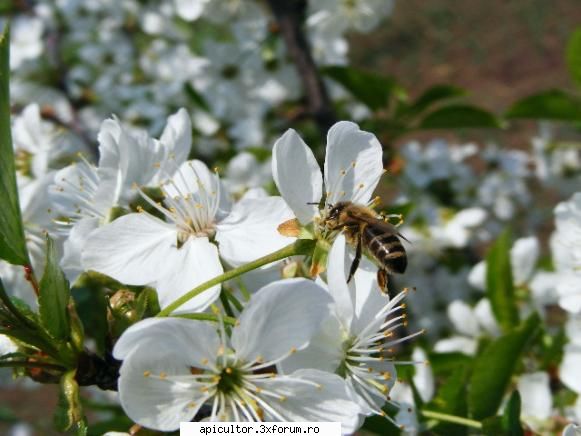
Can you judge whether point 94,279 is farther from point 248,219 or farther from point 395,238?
point 395,238

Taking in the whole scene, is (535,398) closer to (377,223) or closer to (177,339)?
(377,223)

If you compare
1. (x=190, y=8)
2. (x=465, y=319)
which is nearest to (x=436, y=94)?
(x=465, y=319)

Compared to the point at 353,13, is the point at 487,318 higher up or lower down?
lower down

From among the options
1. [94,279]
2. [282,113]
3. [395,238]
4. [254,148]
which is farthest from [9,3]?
[395,238]

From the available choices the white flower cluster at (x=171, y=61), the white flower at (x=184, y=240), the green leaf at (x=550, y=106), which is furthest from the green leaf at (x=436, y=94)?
the white flower at (x=184, y=240)

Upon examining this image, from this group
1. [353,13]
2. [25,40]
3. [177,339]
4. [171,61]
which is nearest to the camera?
[177,339]

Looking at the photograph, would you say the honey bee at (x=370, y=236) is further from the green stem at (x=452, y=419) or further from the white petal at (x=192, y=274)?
the green stem at (x=452, y=419)
